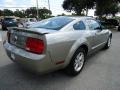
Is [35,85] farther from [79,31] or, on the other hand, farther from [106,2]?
[106,2]

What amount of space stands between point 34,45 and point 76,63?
135cm

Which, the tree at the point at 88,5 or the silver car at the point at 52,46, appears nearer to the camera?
the silver car at the point at 52,46

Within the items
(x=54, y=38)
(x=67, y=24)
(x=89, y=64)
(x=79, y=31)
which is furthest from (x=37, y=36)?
(x=89, y=64)

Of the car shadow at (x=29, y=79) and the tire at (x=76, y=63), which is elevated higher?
the tire at (x=76, y=63)

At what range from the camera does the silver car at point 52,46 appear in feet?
10.0

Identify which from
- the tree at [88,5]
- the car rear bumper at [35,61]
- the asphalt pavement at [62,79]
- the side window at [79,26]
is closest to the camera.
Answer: the car rear bumper at [35,61]

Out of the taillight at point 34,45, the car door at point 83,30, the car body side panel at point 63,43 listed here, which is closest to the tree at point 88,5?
the car door at point 83,30

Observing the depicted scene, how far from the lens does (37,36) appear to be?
3.07 metres

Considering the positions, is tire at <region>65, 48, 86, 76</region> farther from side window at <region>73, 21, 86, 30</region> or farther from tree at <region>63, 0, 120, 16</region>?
tree at <region>63, 0, 120, 16</region>

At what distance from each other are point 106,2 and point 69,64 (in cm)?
2146

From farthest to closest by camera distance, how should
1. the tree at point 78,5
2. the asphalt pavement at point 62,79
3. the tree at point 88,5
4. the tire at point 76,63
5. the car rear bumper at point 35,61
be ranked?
1. the tree at point 78,5
2. the tree at point 88,5
3. the tire at point 76,63
4. the asphalt pavement at point 62,79
5. the car rear bumper at point 35,61

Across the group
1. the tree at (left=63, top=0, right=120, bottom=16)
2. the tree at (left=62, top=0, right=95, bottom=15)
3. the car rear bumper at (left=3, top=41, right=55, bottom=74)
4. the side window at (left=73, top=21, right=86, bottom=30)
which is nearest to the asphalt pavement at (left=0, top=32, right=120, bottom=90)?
the car rear bumper at (left=3, top=41, right=55, bottom=74)

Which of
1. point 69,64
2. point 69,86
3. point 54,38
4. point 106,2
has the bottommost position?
Answer: point 69,86

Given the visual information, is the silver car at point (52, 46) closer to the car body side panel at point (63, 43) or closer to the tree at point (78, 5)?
the car body side panel at point (63, 43)
